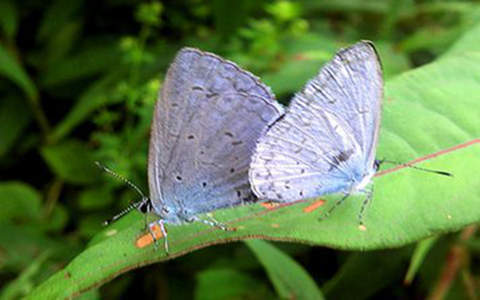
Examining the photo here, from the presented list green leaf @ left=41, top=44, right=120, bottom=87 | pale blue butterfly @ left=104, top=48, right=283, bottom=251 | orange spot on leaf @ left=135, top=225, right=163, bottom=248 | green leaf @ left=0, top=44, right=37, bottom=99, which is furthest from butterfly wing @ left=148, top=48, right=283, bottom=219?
green leaf @ left=41, top=44, right=120, bottom=87

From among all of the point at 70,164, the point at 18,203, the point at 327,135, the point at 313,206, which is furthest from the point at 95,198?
the point at 313,206

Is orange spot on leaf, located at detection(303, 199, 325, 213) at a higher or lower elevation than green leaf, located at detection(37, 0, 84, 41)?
lower

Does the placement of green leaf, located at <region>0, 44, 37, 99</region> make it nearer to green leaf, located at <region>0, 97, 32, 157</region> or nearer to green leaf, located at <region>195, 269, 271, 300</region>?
green leaf, located at <region>0, 97, 32, 157</region>

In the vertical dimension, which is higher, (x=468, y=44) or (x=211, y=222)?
(x=468, y=44)

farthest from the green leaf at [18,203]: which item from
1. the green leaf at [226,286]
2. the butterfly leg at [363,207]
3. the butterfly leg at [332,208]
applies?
the butterfly leg at [363,207]

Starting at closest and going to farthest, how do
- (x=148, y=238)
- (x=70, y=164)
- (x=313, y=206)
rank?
(x=148, y=238) < (x=313, y=206) < (x=70, y=164)

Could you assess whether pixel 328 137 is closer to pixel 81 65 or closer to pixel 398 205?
pixel 398 205

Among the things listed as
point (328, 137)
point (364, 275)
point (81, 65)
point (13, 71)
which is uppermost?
point (328, 137)

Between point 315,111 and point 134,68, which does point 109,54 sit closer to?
Result: point 134,68
